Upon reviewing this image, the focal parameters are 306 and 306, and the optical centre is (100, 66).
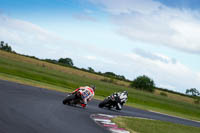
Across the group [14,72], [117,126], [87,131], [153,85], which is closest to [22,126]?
[87,131]

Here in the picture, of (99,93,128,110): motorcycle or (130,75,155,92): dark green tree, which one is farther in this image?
(130,75,155,92): dark green tree

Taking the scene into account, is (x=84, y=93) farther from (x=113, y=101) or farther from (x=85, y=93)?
(x=113, y=101)

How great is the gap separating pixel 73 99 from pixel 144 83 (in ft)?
199

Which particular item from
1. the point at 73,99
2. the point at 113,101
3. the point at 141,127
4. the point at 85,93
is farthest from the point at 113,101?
the point at 141,127

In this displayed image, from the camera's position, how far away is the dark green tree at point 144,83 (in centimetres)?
7394

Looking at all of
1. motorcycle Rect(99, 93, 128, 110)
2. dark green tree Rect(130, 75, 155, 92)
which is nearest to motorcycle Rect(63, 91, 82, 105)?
motorcycle Rect(99, 93, 128, 110)

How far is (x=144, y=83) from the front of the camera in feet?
249

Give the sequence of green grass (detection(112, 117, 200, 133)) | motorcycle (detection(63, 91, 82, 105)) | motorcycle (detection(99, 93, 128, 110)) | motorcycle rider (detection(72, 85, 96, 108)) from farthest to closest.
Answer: motorcycle (detection(99, 93, 128, 110))
motorcycle rider (detection(72, 85, 96, 108))
motorcycle (detection(63, 91, 82, 105))
green grass (detection(112, 117, 200, 133))

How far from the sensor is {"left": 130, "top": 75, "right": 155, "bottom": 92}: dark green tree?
73.9 metres

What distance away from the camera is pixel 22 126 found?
25.4 feet

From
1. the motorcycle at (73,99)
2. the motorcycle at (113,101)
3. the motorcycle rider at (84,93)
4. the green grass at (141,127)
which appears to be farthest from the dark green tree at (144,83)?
the green grass at (141,127)

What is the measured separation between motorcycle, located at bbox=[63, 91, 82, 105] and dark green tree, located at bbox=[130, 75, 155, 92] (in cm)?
5678

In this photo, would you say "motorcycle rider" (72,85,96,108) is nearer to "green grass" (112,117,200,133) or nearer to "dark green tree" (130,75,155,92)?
"green grass" (112,117,200,133)

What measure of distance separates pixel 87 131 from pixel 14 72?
27.6 metres
